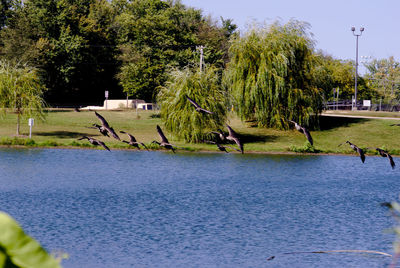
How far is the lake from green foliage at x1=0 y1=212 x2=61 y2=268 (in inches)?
635

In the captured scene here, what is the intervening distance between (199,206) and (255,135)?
27804mm

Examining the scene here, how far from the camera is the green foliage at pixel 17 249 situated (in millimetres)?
585

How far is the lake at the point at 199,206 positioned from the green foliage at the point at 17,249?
635 inches

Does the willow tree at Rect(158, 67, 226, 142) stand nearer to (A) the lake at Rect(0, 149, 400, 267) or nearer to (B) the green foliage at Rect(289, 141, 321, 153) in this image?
(A) the lake at Rect(0, 149, 400, 267)

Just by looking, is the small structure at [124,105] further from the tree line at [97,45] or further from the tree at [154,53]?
the tree at [154,53]

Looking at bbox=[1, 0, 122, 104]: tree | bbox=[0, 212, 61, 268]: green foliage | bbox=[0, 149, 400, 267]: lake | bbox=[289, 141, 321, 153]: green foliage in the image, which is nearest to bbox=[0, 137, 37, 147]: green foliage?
bbox=[0, 149, 400, 267]: lake

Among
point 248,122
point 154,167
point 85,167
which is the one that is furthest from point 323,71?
point 85,167

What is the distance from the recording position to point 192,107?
4634 cm

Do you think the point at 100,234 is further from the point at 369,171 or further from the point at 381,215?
the point at 369,171

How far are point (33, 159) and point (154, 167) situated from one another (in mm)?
8822

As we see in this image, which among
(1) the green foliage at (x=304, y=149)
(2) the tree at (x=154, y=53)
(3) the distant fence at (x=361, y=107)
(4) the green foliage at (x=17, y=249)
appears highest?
(2) the tree at (x=154, y=53)

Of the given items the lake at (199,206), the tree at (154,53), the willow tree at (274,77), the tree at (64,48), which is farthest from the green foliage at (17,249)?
the tree at (64,48)

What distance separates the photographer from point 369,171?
41156 mm

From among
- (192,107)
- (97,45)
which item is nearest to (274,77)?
(192,107)
